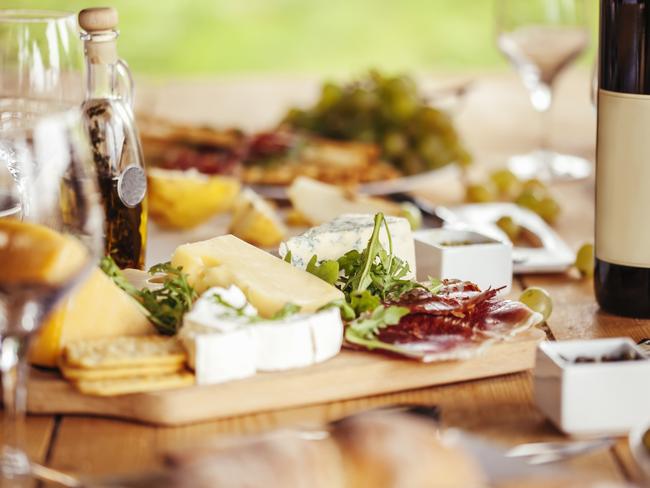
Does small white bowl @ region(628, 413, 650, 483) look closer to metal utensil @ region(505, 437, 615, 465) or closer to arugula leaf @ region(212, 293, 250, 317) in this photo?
metal utensil @ region(505, 437, 615, 465)

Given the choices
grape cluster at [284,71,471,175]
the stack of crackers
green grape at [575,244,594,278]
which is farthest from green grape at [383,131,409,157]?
the stack of crackers

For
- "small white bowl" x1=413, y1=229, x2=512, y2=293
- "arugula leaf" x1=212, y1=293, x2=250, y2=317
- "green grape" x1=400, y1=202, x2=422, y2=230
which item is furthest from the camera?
"green grape" x1=400, y1=202, x2=422, y2=230

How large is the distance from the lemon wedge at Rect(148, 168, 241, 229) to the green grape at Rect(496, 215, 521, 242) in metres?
0.46

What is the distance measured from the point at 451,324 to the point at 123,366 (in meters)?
0.33

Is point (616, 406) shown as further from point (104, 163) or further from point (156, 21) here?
point (156, 21)

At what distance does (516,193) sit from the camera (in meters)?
2.04

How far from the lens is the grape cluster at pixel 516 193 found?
6.18ft

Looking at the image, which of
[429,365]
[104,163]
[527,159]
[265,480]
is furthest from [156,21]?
[265,480]

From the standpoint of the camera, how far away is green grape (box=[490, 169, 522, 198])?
202 centimetres

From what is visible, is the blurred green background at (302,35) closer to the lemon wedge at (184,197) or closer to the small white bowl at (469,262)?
the lemon wedge at (184,197)

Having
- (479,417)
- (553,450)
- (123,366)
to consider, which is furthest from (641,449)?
(123,366)

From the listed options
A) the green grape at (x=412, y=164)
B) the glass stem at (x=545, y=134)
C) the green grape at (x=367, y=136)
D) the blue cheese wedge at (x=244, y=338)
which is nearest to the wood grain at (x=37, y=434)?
the blue cheese wedge at (x=244, y=338)

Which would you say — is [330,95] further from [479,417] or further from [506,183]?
[479,417]

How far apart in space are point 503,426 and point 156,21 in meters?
4.03
